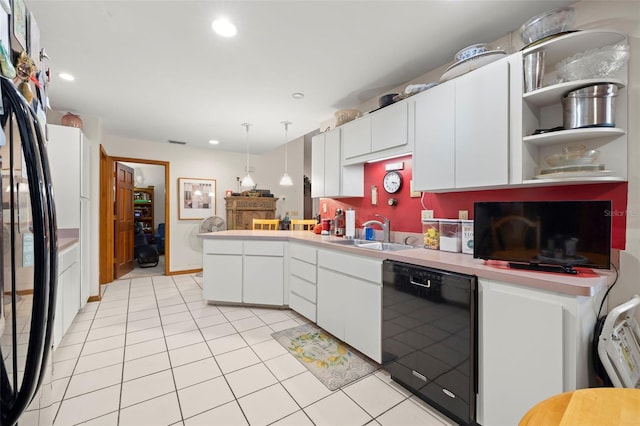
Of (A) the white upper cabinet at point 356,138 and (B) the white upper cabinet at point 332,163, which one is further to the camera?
(B) the white upper cabinet at point 332,163

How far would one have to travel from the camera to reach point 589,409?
667 millimetres

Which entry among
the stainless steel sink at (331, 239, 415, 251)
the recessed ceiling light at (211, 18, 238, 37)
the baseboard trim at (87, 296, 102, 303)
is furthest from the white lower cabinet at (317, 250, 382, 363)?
the baseboard trim at (87, 296, 102, 303)

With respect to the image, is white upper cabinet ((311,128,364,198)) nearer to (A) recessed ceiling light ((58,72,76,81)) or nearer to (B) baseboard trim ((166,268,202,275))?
(A) recessed ceiling light ((58,72,76,81))

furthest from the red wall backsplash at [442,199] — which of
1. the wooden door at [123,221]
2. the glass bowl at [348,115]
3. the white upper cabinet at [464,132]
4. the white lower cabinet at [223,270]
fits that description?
the wooden door at [123,221]

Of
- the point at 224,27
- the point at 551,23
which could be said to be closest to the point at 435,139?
the point at 551,23

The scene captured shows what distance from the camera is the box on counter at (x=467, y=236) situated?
1.92 m

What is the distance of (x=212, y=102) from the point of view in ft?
10.3

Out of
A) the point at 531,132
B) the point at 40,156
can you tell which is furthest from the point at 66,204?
the point at 531,132

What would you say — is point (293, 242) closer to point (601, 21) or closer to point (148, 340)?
point (148, 340)

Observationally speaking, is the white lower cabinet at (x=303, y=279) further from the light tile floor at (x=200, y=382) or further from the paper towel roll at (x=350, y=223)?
the paper towel roll at (x=350, y=223)

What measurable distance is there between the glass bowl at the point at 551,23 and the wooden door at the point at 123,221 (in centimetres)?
558

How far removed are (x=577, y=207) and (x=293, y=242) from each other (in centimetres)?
229

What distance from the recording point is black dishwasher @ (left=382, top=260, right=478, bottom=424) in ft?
4.77

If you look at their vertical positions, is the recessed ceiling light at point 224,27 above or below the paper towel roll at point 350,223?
above
